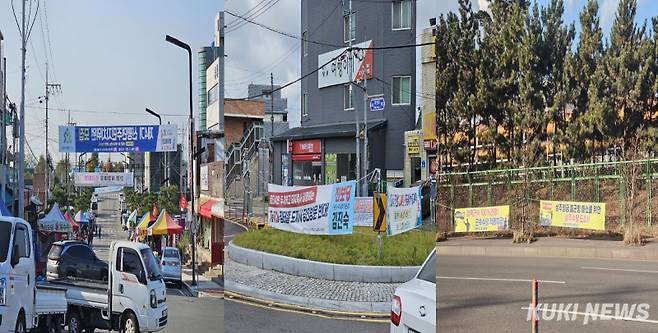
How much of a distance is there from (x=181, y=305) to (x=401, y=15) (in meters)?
1.36

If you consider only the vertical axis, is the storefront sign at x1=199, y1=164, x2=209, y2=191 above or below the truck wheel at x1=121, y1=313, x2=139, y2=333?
above

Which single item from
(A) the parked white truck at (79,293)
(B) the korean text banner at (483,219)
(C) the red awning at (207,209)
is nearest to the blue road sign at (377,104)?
(B) the korean text banner at (483,219)

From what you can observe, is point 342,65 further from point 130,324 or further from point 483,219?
point 130,324

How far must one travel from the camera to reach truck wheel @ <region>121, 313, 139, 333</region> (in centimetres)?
233

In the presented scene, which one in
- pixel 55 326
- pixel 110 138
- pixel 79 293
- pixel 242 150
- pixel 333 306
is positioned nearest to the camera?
pixel 333 306

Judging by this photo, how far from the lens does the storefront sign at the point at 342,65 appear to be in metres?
1.35

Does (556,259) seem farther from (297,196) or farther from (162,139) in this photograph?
(162,139)

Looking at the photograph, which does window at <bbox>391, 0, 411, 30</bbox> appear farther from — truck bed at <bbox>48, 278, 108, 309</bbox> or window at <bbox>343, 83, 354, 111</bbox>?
truck bed at <bbox>48, 278, 108, 309</bbox>

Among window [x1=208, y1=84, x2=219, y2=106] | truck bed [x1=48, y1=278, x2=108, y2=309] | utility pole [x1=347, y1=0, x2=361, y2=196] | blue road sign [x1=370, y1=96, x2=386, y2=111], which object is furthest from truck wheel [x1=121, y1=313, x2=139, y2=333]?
blue road sign [x1=370, y1=96, x2=386, y2=111]

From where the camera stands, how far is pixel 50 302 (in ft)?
8.16

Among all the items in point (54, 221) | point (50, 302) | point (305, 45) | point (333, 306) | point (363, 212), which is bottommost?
point (50, 302)

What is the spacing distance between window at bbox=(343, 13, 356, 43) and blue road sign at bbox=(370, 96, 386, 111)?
0.16 meters

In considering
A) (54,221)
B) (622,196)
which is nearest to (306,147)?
(622,196)

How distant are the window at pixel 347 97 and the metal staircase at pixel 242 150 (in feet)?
1.07
